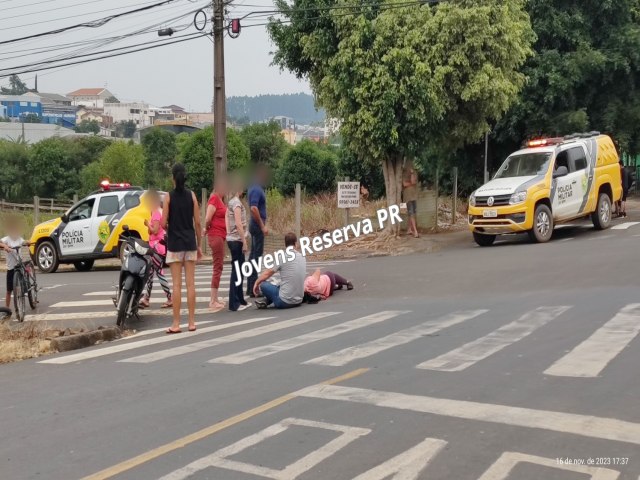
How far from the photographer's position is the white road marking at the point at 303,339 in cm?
811

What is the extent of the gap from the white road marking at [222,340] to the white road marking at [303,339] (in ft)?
2.17

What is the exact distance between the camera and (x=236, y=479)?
461 centimetres

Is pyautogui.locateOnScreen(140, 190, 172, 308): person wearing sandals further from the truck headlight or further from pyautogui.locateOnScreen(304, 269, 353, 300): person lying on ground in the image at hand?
the truck headlight

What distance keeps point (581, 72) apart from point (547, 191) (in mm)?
9426

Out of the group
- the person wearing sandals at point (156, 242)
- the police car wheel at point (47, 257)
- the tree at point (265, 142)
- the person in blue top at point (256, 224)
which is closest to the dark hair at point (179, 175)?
the person wearing sandals at point (156, 242)

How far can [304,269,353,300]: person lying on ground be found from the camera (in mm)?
12586

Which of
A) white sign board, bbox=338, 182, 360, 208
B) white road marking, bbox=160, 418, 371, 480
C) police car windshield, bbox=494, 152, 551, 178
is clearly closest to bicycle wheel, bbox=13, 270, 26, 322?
white road marking, bbox=160, 418, 371, 480

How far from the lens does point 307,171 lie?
150 feet

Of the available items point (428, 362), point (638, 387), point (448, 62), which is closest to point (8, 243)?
point (428, 362)

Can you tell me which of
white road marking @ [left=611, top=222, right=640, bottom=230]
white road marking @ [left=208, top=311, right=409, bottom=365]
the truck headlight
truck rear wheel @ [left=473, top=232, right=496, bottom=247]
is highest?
the truck headlight

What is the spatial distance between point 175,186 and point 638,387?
241 inches

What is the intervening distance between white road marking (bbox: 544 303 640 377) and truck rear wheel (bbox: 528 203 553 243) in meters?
8.89

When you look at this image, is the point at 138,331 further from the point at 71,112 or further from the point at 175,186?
the point at 71,112

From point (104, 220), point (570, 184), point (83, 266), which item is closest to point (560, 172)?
point (570, 184)
